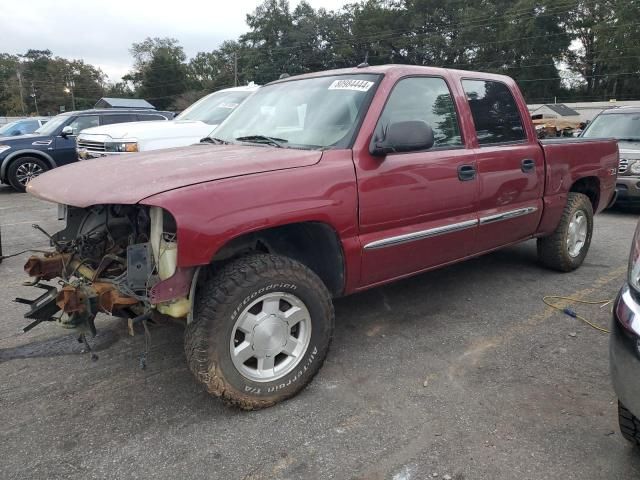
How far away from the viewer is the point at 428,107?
3.65 meters

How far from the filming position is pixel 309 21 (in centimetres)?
7012

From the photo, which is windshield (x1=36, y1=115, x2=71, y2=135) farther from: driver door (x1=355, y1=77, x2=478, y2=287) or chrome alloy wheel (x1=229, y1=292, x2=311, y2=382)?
chrome alloy wheel (x1=229, y1=292, x2=311, y2=382)

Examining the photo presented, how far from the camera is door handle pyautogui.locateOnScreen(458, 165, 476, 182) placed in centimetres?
364

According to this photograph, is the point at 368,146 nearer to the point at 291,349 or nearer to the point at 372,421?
the point at 291,349

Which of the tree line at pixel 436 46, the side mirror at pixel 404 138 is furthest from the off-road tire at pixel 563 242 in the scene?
the tree line at pixel 436 46

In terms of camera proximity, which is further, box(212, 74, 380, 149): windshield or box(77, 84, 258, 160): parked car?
box(77, 84, 258, 160): parked car

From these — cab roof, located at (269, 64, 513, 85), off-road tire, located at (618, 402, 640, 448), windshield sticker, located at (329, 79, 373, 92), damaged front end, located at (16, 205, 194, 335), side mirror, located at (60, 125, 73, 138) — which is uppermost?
cab roof, located at (269, 64, 513, 85)

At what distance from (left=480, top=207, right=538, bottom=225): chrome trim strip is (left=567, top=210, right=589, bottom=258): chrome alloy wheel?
33.8 inches

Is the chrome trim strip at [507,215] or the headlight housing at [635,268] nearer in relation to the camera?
the headlight housing at [635,268]

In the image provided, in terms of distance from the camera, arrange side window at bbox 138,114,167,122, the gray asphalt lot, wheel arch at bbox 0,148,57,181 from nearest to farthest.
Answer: the gray asphalt lot
wheel arch at bbox 0,148,57,181
side window at bbox 138,114,167,122

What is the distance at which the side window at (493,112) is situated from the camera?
3.97 metres

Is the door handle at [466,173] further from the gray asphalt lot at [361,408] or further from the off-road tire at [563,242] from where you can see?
the off-road tire at [563,242]

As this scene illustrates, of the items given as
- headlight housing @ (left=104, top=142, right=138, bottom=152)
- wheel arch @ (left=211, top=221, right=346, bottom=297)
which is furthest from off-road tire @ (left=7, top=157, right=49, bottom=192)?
wheel arch @ (left=211, top=221, right=346, bottom=297)

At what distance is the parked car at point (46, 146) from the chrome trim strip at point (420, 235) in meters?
10.2
